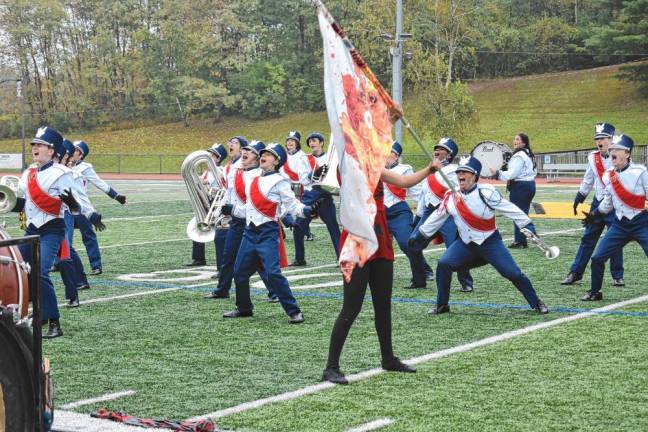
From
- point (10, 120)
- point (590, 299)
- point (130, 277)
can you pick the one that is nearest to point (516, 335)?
point (590, 299)

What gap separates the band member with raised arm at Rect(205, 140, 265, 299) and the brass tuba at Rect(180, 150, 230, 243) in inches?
58.0

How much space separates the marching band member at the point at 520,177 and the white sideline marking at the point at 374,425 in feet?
33.9

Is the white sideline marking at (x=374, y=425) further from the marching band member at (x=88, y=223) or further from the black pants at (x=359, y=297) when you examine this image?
the marching band member at (x=88, y=223)

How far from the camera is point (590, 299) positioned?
10.3m

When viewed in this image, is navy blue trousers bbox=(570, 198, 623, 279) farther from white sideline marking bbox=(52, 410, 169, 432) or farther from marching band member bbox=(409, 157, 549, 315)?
white sideline marking bbox=(52, 410, 169, 432)

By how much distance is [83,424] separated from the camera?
5.73m

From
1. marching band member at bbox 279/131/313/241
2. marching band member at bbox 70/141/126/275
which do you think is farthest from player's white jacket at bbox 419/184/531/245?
marching band member at bbox 279/131/313/241

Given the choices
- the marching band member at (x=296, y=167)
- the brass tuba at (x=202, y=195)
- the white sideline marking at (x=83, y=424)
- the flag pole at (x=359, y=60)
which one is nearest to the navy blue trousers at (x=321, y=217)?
the marching band member at (x=296, y=167)

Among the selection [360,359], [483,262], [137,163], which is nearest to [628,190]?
[483,262]

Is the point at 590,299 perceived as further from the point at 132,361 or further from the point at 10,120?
the point at 10,120

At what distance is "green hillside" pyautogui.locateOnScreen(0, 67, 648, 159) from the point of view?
5766cm

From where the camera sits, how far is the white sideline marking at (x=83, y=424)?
5.54 meters

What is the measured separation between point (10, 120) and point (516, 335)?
2702 inches

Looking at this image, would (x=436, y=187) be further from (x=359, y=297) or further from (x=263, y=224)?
(x=359, y=297)
